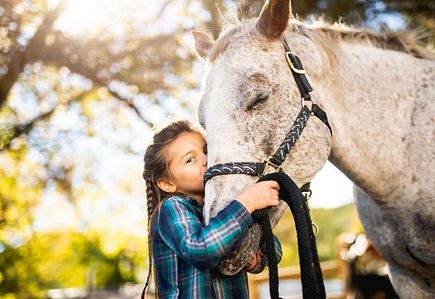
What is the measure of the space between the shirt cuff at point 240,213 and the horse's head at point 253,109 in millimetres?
62

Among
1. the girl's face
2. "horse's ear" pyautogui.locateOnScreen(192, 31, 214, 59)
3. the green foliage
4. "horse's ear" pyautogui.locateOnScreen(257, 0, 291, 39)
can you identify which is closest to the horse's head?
"horse's ear" pyautogui.locateOnScreen(257, 0, 291, 39)

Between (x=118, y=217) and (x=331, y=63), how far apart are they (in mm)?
5495

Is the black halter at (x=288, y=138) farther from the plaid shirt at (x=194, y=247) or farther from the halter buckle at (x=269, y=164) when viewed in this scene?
the plaid shirt at (x=194, y=247)

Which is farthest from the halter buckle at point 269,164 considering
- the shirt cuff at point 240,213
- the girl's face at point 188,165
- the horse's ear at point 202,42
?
the horse's ear at point 202,42

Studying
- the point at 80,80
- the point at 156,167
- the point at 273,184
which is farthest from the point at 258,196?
the point at 80,80

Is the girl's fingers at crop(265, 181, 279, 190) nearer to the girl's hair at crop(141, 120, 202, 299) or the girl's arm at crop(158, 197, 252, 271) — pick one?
the girl's arm at crop(158, 197, 252, 271)

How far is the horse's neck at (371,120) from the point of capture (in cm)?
256

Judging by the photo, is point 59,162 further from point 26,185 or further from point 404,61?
point 404,61

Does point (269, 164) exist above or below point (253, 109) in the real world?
below

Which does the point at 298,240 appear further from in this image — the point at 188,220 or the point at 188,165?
the point at 188,165

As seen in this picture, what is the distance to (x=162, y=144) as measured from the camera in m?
2.44

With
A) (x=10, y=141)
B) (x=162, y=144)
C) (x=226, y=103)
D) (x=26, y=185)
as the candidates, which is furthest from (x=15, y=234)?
(x=226, y=103)

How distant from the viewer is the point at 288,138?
2.17 meters

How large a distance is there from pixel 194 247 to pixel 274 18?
1.05 m
